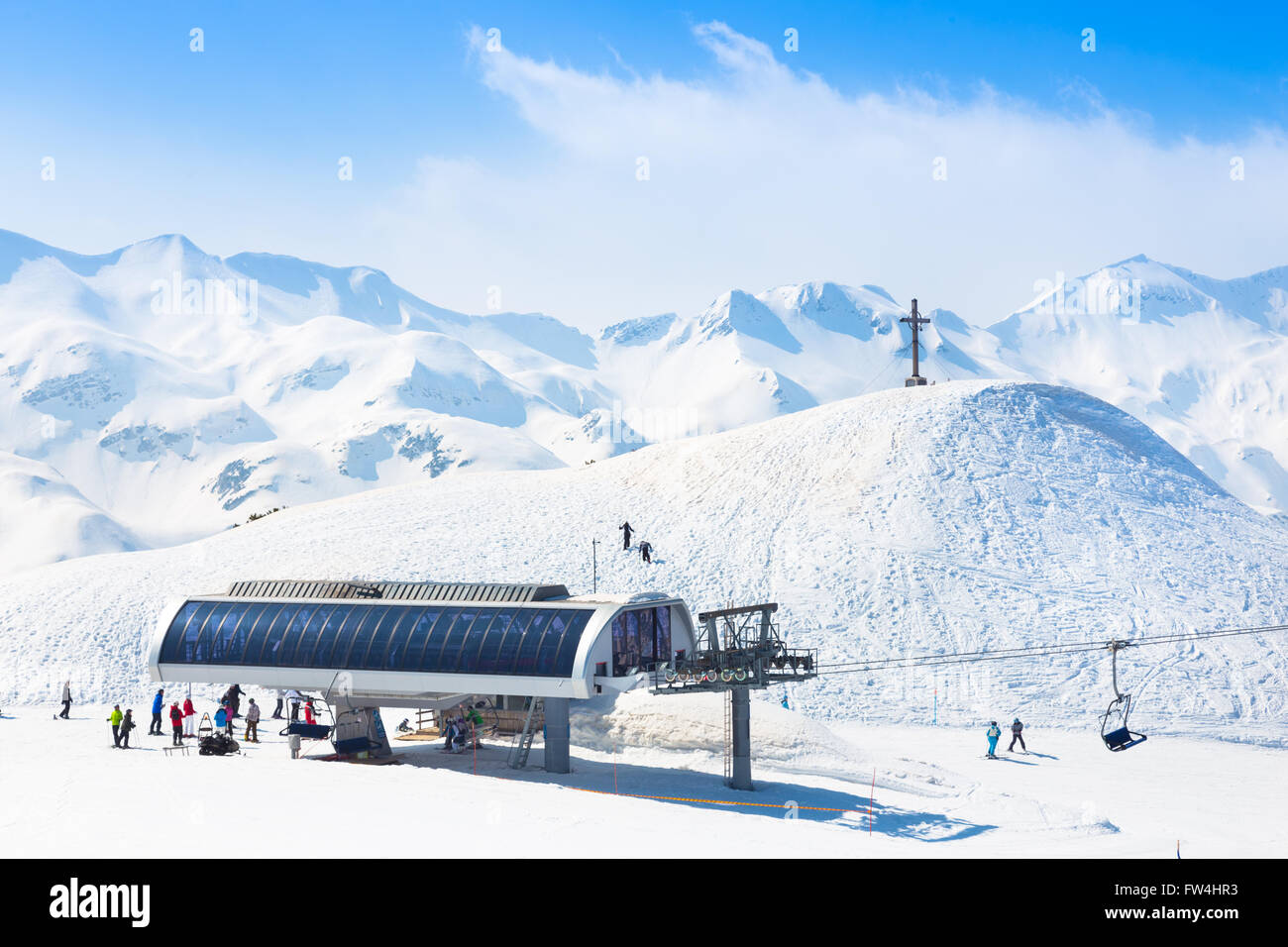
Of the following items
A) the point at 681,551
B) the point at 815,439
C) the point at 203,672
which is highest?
the point at 815,439

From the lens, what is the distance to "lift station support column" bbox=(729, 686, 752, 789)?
45156 millimetres

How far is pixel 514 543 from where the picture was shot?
8112 cm

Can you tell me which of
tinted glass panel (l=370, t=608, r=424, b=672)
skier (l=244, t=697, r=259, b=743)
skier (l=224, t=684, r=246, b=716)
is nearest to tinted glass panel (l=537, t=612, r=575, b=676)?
tinted glass panel (l=370, t=608, r=424, b=672)

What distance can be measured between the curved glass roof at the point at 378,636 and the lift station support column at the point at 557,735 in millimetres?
2678

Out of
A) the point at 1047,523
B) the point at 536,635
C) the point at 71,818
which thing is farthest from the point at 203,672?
the point at 1047,523

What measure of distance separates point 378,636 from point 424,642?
6.70ft

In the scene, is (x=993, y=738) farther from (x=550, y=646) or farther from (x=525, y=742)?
(x=550, y=646)

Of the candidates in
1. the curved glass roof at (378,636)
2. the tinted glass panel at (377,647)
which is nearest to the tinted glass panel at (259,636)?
the curved glass roof at (378,636)

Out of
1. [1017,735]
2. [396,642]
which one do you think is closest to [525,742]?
[396,642]

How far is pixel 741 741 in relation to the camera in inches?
1781

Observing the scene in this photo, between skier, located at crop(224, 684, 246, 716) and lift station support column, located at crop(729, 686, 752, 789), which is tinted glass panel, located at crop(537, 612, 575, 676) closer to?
lift station support column, located at crop(729, 686, 752, 789)

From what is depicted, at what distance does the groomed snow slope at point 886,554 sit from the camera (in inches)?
2571

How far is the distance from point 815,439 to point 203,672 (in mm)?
54722
